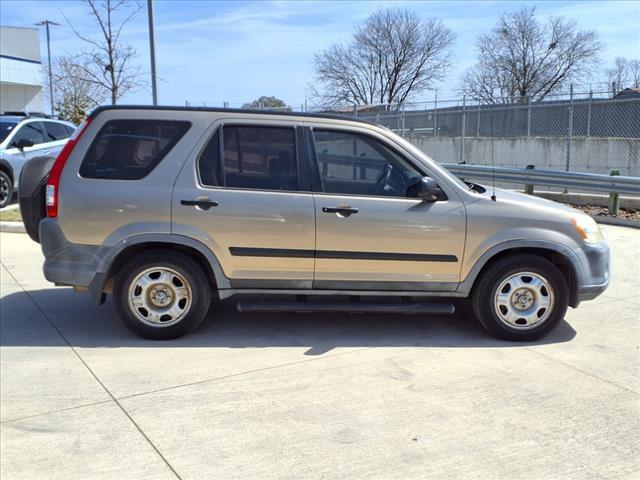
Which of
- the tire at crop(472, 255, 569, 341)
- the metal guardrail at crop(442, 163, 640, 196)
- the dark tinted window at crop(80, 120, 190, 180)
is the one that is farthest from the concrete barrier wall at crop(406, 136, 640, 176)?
the dark tinted window at crop(80, 120, 190, 180)

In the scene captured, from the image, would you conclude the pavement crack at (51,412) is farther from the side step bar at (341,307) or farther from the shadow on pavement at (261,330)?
the side step bar at (341,307)

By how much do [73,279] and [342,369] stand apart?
7.49ft

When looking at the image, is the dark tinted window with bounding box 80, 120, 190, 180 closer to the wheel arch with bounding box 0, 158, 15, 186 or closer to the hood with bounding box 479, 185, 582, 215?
the hood with bounding box 479, 185, 582, 215

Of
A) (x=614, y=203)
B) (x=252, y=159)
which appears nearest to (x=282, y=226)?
(x=252, y=159)

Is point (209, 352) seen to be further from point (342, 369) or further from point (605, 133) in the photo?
point (605, 133)

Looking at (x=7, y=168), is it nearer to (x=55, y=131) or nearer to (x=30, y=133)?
(x=30, y=133)

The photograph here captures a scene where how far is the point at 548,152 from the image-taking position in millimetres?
19469

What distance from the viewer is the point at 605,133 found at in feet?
59.0

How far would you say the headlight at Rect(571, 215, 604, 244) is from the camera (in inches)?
191

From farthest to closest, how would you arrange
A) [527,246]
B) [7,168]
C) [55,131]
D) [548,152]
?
[548,152], [55,131], [7,168], [527,246]

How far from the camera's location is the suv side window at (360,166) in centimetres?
484

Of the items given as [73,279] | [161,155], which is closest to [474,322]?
[161,155]

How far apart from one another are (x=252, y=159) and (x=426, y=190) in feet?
4.65

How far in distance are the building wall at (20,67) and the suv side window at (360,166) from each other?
141ft
